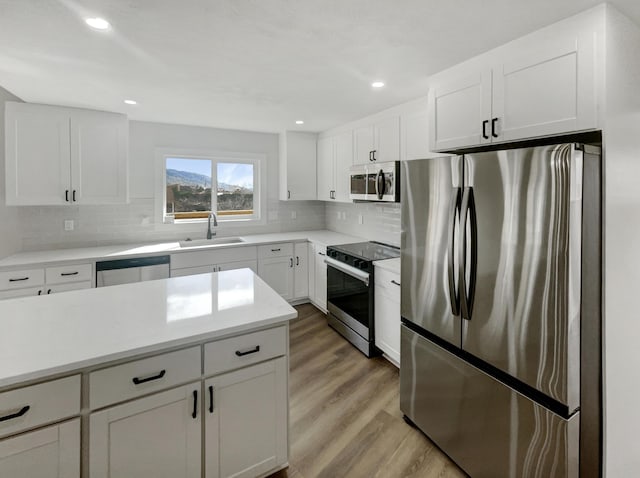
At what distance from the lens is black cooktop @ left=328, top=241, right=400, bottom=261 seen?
10.2 feet

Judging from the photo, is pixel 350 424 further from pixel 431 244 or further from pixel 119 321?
pixel 119 321

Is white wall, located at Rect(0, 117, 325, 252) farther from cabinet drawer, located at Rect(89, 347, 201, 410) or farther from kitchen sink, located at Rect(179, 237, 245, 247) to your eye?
cabinet drawer, located at Rect(89, 347, 201, 410)

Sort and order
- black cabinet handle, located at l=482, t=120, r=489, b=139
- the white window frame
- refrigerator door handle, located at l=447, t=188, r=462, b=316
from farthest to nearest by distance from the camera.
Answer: the white window frame
black cabinet handle, located at l=482, t=120, r=489, b=139
refrigerator door handle, located at l=447, t=188, r=462, b=316

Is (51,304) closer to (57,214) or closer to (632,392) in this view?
(57,214)

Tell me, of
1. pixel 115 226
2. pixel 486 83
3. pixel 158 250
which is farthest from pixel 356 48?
pixel 115 226

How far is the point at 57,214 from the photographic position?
3.49 meters

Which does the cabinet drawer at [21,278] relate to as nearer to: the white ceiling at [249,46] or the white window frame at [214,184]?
the white window frame at [214,184]

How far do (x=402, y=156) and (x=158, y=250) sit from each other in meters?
2.67

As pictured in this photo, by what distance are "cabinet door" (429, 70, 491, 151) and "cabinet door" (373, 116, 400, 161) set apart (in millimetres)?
762

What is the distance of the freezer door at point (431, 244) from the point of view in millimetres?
1773

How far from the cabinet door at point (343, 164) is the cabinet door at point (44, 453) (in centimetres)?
319

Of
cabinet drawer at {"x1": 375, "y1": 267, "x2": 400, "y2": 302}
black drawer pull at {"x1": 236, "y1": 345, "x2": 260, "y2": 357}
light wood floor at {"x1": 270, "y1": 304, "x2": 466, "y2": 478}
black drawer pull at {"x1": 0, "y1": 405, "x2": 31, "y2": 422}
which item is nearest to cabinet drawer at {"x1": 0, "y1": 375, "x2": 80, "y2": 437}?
black drawer pull at {"x1": 0, "y1": 405, "x2": 31, "y2": 422}

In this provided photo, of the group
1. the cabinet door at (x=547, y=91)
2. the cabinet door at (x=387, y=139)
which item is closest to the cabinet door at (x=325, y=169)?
the cabinet door at (x=387, y=139)

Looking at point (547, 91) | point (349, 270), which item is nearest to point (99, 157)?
point (349, 270)
